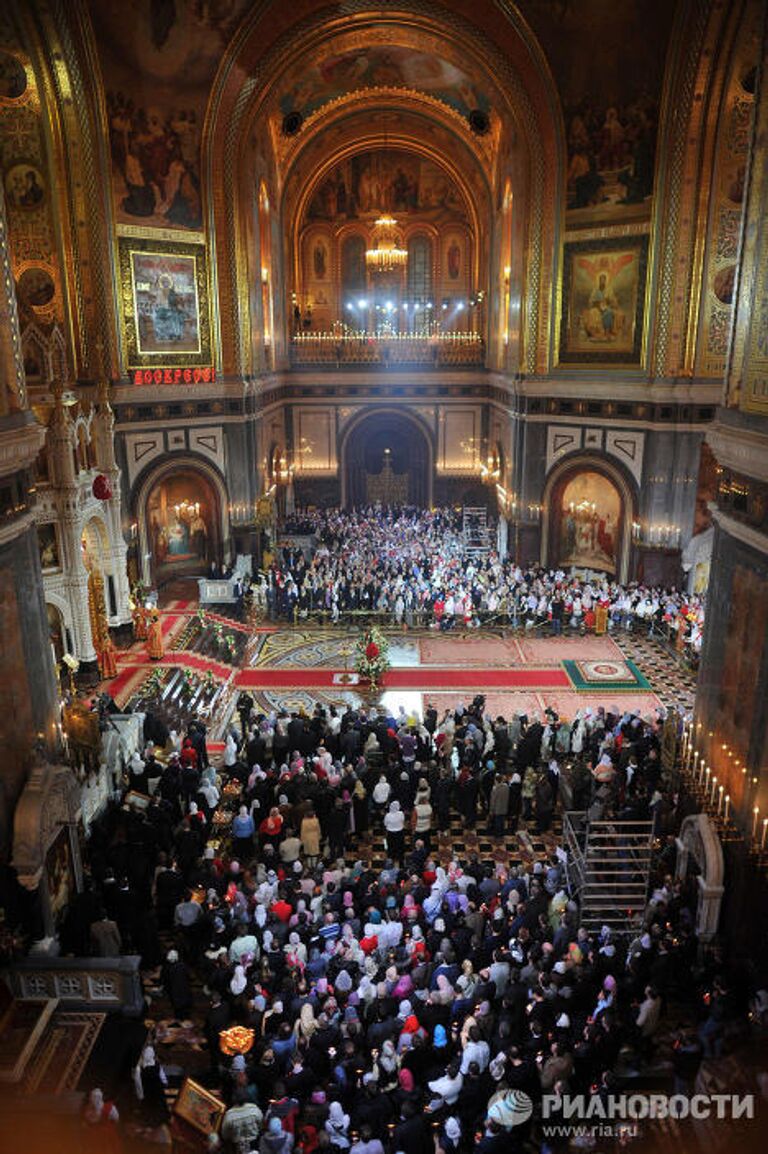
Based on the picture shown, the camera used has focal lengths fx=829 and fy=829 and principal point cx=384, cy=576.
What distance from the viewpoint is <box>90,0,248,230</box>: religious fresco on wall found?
21031 millimetres

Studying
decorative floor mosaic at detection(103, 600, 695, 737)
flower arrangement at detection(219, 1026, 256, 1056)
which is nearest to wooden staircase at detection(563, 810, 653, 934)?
flower arrangement at detection(219, 1026, 256, 1056)

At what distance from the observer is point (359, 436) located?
36562 millimetres

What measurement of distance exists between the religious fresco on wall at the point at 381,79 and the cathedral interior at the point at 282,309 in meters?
0.13

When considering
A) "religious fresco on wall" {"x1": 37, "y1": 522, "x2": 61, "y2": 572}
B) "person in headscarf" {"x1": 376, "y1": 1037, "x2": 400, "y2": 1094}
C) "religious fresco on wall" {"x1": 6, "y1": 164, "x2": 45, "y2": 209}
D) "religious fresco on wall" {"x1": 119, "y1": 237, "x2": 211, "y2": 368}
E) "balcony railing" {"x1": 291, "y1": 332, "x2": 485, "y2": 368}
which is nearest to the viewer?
"person in headscarf" {"x1": 376, "y1": 1037, "x2": 400, "y2": 1094}

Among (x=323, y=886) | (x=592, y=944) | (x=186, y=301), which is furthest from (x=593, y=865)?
(x=186, y=301)

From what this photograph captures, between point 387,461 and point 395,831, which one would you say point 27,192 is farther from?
point 387,461

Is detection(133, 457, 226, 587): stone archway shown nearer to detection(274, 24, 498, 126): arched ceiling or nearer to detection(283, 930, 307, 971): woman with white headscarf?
detection(274, 24, 498, 126): arched ceiling

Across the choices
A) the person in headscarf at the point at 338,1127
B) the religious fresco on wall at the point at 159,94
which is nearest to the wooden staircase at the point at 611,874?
the person in headscarf at the point at 338,1127

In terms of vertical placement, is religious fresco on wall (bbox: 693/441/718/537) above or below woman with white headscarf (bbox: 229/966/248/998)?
above

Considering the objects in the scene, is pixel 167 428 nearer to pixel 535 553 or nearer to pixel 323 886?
pixel 535 553

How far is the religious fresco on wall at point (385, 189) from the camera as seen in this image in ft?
121

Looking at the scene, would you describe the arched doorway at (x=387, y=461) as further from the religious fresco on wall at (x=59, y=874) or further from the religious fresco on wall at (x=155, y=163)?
the religious fresco on wall at (x=59, y=874)

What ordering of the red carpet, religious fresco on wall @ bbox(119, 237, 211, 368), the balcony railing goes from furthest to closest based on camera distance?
the balcony railing → religious fresco on wall @ bbox(119, 237, 211, 368) → the red carpet

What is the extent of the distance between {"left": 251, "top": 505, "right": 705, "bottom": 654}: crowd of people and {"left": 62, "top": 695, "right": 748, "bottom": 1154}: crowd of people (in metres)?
7.78
